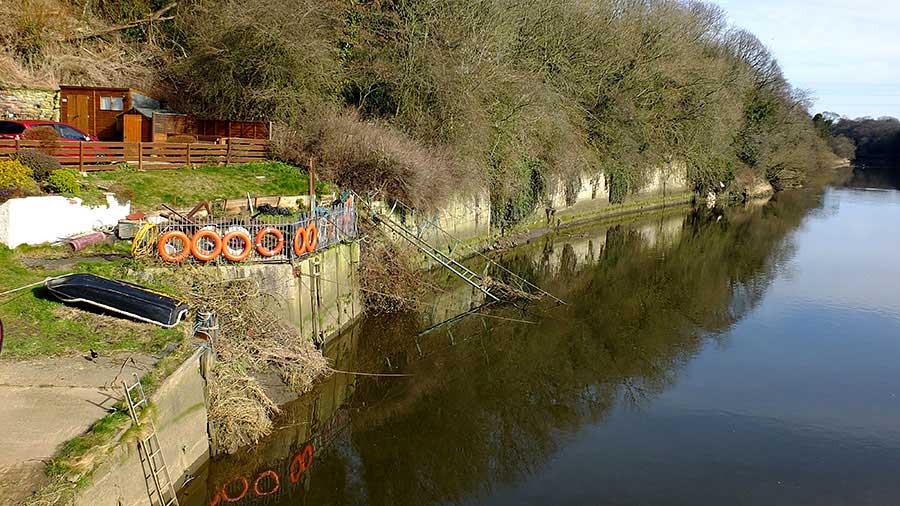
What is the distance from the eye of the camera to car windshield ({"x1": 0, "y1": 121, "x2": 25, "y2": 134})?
21.3m

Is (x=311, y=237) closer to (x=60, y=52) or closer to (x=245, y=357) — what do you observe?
(x=245, y=357)

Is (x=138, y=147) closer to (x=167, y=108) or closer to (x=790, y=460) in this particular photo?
(x=167, y=108)

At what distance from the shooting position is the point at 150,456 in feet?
31.5

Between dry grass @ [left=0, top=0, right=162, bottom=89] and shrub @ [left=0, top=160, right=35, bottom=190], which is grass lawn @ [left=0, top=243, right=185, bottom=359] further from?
dry grass @ [left=0, top=0, right=162, bottom=89]

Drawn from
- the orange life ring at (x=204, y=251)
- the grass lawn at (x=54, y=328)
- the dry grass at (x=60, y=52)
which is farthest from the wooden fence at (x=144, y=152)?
the dry grass at (x=60, y=52)

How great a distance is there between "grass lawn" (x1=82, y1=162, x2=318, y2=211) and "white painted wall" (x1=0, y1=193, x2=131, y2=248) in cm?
62

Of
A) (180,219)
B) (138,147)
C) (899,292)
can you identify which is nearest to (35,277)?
(180,219)

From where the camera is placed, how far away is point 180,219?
16641mm

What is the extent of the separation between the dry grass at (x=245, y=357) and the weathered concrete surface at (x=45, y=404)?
1665mm

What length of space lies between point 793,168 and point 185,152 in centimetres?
6081

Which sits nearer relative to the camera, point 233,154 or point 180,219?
point 180,219

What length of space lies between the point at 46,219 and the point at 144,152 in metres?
5.96

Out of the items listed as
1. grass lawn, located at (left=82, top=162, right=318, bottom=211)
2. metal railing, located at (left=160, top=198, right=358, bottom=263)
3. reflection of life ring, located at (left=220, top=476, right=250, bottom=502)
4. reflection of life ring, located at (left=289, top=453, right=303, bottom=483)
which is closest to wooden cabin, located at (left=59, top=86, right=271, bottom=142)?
grass lawn, located at (left=82, top=162, right=318, bottom=211)

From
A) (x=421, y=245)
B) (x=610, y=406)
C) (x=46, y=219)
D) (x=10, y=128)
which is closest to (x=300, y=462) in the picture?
(x=610, y=406)
